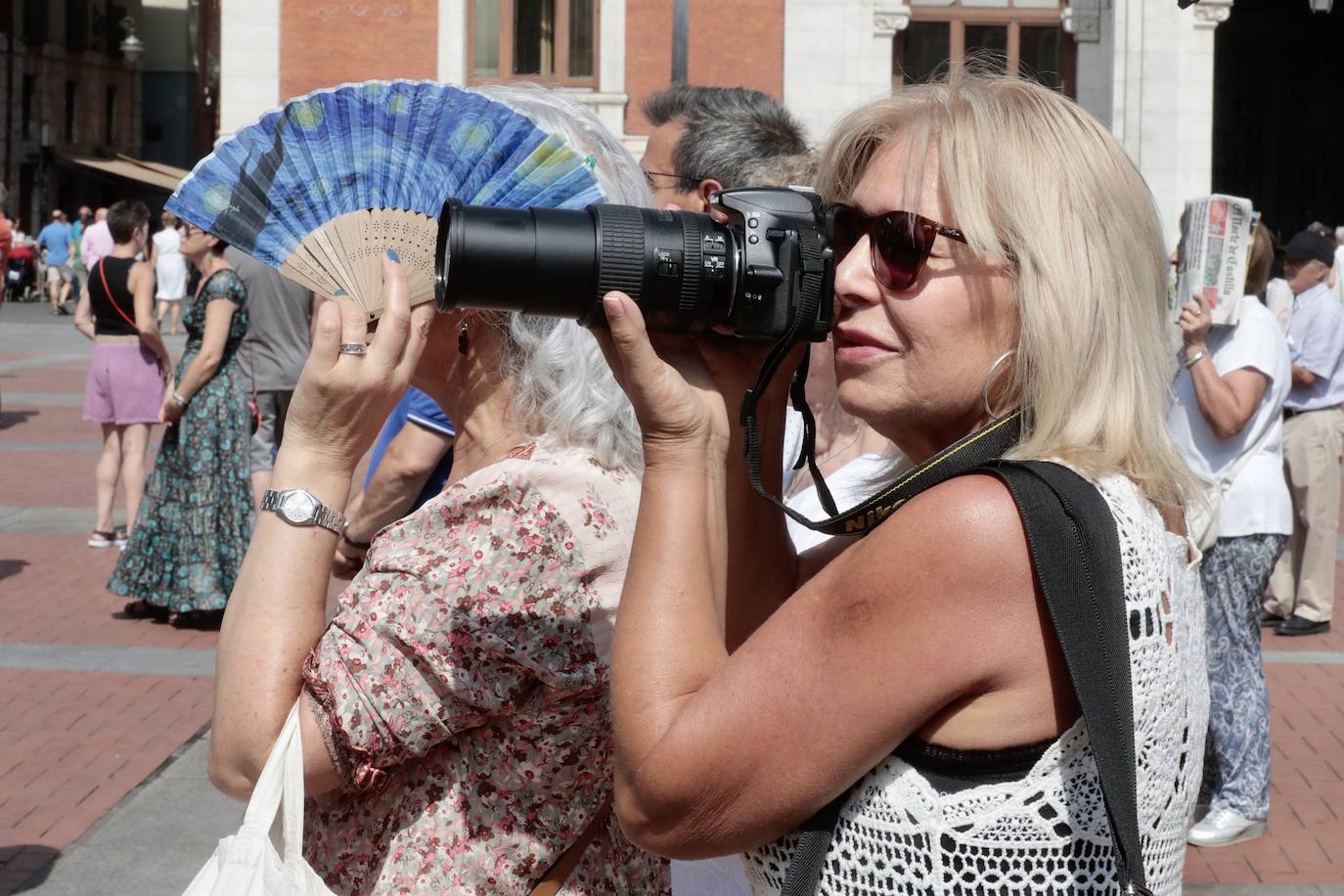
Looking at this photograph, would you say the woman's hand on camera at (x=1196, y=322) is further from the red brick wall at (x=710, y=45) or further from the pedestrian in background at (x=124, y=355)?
the red brick wall at (x=710, y=45)

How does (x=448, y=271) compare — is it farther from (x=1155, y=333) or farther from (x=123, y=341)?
(x=123, y=341)

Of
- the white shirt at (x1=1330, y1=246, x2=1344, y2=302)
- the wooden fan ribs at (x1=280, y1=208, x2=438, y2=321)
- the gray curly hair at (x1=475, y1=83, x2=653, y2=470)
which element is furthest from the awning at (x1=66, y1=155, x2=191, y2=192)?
the wooden fan ribs at (x1=280, y1=208, x2=438, y2=321)

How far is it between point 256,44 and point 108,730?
17879 mm

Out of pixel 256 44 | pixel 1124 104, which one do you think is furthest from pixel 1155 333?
pixel 256 44

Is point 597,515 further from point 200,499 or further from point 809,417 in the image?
point 200,499

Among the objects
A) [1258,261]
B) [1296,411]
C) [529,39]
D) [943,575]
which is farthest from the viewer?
[529,39]

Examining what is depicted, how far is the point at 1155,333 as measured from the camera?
5.13ft

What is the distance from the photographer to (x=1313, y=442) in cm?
737

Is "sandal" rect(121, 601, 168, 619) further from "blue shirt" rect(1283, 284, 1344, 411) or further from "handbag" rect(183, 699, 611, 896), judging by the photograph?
"handbag" rect(183, 699, 611, 896)

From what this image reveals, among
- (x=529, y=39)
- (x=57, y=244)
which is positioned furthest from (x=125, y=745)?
(x=57, y=244)

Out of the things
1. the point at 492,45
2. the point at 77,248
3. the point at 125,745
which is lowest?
the point at 125,745

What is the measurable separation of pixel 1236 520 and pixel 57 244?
28763 mm

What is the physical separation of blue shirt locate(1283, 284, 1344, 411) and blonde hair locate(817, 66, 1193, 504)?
244 inches

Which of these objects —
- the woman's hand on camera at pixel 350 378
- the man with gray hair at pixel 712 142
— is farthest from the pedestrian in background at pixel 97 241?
the woman's hand on camera at pixel 350 378
